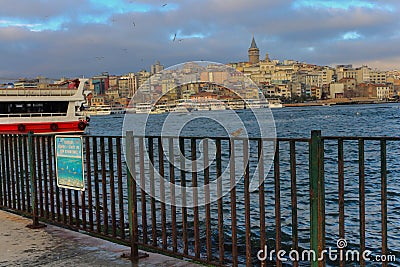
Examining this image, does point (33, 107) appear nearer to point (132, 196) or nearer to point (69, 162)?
point (69, 162)

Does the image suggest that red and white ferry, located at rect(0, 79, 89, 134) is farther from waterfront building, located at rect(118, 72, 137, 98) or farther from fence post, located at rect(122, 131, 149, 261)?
fence post, located at rect(122, 131, 149, 261)

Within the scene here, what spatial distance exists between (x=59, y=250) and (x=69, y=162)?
1044 millimetres

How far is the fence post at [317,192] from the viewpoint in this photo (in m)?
3.90

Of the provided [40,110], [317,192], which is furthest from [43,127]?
[317,192]

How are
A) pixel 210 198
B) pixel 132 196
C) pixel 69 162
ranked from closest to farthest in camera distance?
pixel 132 196
pixel 210 198
pixel 69 162

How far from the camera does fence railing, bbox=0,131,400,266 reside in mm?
3992

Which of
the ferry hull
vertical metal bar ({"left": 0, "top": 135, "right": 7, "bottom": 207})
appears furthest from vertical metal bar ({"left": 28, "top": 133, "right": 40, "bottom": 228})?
the ferry hull

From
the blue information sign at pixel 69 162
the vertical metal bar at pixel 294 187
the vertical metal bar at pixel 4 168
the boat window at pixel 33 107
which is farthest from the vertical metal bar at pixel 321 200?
the boat window at pixel 33 107

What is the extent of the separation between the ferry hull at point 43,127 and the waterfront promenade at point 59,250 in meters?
33.1

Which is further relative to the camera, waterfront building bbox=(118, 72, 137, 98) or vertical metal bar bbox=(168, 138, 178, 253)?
waterfront building bbox=(118, 72, 137, 98)

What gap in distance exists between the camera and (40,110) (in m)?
43.0

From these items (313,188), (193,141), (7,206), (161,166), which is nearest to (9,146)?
(7,206)

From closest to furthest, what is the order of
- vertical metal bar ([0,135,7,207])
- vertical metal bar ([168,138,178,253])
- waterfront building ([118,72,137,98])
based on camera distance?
1. vertical metal bar ([168,138,178,253])
2. vertical metal bar ([0,135,7,207])
3. waterfront building ([118,72,137,98])

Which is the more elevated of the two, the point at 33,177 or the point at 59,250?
the point at 33,177
